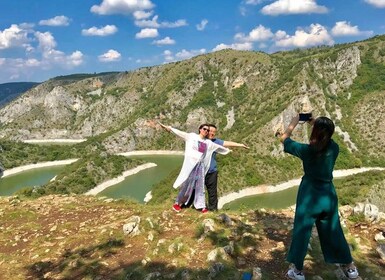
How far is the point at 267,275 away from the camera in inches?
224

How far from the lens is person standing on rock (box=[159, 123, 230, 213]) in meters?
9.30

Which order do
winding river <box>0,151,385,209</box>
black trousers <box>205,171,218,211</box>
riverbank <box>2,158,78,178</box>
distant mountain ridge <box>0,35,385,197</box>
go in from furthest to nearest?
riverbank <box>2,158,78,178</box> < distant mountain ridge <box>0,35,385,197</box> < winding river <box>0,151,385,209</box> < black trousers <box>205,171,218,211</box>

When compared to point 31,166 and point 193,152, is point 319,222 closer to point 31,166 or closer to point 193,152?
point 193,152

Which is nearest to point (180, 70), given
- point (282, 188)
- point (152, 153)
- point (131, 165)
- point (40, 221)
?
point (152, 153)

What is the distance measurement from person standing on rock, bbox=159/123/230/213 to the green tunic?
404 cm

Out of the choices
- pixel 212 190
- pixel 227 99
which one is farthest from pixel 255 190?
pixel 227 99

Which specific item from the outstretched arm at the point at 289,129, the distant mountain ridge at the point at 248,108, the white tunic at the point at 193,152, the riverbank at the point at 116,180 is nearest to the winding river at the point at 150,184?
the riverbank at the point at 116,180

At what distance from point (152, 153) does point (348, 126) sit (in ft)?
247

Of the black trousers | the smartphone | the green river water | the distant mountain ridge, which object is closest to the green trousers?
the smartphone

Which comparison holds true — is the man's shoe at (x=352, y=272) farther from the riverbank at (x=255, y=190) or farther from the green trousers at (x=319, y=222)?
the riverbank at (x=255, y=190)

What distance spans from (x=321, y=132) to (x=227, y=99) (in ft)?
543

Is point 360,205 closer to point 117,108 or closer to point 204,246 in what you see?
point 204,246

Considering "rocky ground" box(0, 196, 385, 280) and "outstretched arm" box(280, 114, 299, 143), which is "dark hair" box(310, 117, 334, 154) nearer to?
"outstretched arm" box(280, 114, 299, 143)

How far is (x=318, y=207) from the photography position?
16.9 feet
